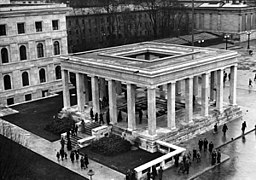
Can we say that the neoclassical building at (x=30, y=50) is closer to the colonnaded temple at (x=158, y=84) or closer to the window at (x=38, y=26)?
the window at (x=38, y=26)

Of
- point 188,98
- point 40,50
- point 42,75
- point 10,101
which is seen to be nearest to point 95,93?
point 188,98

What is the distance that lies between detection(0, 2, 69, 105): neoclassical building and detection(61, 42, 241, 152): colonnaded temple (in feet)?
40.0

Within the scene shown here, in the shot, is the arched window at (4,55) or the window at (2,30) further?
A: the arched window at (4,55)

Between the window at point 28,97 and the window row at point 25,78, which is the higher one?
the window row at point 25,78

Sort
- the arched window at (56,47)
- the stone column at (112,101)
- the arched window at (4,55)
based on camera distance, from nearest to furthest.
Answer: the stone column at (112,101), the arched window at (4,55), the arched window at (56,47)

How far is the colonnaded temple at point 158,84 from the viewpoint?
3706 centimetres

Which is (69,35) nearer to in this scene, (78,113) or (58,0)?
(58,0)

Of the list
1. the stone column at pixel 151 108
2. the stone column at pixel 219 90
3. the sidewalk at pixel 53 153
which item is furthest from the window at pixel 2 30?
the stone column at pixel 219 90

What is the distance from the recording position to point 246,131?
40.8 metres

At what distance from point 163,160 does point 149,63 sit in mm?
10764

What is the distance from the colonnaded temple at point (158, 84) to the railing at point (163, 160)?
114 centimetres

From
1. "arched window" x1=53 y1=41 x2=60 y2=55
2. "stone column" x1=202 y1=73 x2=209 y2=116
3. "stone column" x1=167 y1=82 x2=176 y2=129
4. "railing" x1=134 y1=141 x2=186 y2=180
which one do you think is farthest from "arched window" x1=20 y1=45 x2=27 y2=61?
"railing" x1=134 y1=141 x2=186 y2=180

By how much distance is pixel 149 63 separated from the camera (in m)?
39.6

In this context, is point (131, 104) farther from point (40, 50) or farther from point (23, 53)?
point (40, 50)
